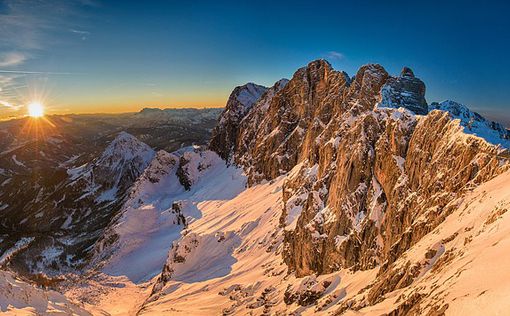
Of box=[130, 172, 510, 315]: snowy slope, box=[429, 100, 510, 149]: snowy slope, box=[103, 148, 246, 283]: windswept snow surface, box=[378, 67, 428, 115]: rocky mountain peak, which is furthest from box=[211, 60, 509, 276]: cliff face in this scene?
box=[103, 148, 246, 283]: windswept snow surface

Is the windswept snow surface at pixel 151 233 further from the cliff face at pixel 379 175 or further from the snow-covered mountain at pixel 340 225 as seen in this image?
the cliff face at pixel 379 175

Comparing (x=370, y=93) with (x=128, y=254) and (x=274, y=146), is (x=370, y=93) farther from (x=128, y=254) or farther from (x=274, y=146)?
(x=128, y=254)

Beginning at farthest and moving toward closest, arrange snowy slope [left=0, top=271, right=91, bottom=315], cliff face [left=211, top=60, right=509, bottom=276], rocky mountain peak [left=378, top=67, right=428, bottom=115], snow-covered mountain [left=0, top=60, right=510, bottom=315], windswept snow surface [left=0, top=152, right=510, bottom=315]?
rocky mountain peak [left=378, top=67, right=428, bottom=115]
snowy slope [left=0, top=271, right=91, bottom=315]
cliff face [left=211, top=60, right=509, bottom=276]
snow-covered mountain [left=0, top=60, right=510, bottom=315]
windswept snow surface [left=0, top=152, right=510, bottom=315]

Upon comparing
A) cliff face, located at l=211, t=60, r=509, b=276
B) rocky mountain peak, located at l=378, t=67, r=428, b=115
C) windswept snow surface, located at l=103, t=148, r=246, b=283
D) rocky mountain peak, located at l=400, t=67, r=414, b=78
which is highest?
rocky mountain peak, located at l=400, t=67, r=414, b=78

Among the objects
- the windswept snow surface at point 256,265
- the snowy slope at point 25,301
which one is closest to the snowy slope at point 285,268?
the windswept snow surface at point 256,265

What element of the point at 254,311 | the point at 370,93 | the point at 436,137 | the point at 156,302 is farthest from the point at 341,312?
the point at 156,302

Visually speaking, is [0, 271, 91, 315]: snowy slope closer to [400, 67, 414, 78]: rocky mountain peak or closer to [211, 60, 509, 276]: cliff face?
[211, 60, 509, 276]: cliff face
